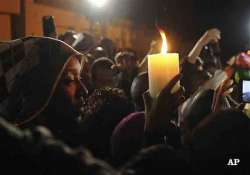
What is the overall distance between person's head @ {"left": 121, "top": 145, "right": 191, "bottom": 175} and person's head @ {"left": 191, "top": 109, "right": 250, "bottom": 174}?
471mm

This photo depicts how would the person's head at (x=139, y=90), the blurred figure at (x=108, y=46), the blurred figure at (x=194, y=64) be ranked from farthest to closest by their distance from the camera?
the blurred figure at (x=108, y=46) → the blurred figure at (x=194, y=64) → the person's head at (x=139, y=90)

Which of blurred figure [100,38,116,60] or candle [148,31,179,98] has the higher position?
blurred figure [100,38,116,60]

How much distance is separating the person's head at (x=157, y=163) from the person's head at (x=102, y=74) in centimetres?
370

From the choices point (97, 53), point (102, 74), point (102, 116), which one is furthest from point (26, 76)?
point (97, 53)

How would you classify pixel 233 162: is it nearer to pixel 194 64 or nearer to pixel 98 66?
pixel 194 64

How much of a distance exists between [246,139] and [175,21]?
13.7m

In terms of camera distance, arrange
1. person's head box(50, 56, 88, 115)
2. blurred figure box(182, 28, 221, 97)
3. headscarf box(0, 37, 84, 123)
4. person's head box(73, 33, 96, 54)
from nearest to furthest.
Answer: headscarf box(0, 37, 84, 123), person's head box(50, 56, 88, 115), blurred figure box(182, 28, 221, 97), person's head box(73, 33, 96, 54)

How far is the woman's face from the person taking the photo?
2.36 m

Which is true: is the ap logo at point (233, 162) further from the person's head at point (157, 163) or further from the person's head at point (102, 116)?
the person's head at point (102, 116)

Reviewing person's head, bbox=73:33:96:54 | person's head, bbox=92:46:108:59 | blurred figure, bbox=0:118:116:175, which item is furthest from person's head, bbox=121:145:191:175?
person's head, bbox=92:46:108:59

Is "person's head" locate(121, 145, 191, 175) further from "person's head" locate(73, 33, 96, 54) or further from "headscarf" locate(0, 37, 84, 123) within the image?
"person's head" locate(73, 33, 96, 54)

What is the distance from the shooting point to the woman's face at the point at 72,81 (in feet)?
7.73

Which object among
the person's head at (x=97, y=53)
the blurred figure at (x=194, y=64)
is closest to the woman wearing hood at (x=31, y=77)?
the blurred figure at (x=194, y=64)

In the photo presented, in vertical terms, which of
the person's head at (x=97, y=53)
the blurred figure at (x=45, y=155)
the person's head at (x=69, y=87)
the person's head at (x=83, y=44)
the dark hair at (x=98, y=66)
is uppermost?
the person's head at (x=83, y=44)
